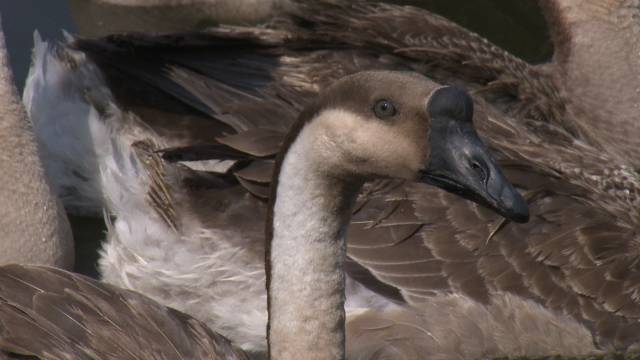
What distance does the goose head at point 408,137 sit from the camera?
489cm

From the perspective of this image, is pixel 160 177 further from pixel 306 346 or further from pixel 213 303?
pixel 306 346

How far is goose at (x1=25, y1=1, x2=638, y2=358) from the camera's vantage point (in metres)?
6.84

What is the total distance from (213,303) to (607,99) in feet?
8.97

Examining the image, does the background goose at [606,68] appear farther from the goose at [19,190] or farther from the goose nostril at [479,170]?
the goose nostril at [479,170]

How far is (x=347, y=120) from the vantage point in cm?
502

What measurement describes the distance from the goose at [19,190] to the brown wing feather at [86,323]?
3.06 feet

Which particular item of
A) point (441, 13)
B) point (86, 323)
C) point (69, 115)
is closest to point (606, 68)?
point (441, 13)

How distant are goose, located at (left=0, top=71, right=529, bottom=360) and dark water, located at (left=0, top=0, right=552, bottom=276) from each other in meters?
4.19

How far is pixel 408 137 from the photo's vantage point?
4.99m

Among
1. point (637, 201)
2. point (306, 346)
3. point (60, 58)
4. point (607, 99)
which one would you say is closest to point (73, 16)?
point (60, 58)

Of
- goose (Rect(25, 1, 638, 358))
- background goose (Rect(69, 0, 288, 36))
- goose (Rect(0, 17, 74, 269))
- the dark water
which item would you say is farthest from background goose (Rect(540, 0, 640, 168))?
goose (Rect(0, 17, 74, 269))

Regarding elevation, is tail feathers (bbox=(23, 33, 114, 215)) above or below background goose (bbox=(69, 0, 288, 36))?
above

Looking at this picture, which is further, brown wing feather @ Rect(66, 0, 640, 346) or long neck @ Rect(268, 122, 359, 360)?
brown wing feather @ Rect(66, 0, 640, 346)

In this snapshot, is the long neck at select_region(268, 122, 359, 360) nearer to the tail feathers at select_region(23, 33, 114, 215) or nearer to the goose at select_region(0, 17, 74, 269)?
the goose at select_region(0, 17, 74, 269)
